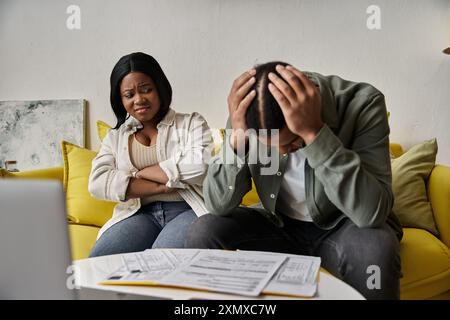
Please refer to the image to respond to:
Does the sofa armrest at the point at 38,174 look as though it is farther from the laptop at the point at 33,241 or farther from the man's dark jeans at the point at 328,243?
the laptop at the point at 33,241

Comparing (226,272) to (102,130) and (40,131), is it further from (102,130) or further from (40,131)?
(40,131)

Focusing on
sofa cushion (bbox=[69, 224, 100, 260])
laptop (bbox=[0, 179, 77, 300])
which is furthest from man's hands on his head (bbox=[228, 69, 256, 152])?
sofa cushion (bbox=[69, 224, 100, 260])

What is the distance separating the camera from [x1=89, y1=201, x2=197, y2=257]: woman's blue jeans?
115 centimetres

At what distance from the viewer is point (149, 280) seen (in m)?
0.68

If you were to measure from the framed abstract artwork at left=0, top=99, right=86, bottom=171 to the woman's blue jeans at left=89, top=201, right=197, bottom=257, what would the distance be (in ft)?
3.13

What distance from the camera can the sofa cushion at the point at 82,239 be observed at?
4.17 ft

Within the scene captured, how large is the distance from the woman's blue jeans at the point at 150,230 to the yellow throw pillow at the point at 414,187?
746 millimetres

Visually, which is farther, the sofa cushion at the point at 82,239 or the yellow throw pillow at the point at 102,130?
the yellow throw pillow at the point at 102,130

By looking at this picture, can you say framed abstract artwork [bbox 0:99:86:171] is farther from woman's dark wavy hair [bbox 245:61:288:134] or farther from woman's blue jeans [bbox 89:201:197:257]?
woman's dark wavy hair [bbox 245:61:288:134]

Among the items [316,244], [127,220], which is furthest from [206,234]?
[127,220]

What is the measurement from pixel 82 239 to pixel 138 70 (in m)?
0.62

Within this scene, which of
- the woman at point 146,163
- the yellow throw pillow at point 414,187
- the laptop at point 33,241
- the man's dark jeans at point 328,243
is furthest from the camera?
the yellow throw pillow at point 414,187

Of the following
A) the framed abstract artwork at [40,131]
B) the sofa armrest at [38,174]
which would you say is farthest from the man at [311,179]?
the framed abstract artwork at [40,131]

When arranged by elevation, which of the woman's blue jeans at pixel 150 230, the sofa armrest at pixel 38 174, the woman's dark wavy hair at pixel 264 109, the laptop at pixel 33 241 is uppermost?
the woman's dark wavy hair at pixel 264 109
